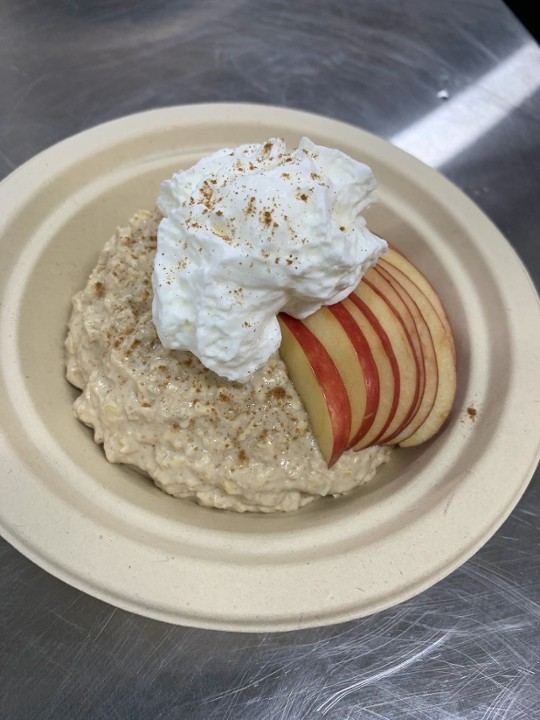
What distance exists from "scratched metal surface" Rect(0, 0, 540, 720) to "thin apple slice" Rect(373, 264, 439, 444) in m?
0.40

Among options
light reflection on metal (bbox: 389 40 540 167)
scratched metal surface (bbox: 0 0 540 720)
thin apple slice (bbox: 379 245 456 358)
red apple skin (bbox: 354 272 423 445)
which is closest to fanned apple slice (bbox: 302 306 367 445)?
red apple skin (bbox: 354 272 423 445)

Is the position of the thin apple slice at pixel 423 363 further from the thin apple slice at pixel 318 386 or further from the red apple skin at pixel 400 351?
the thin apple slice at pixel 318 386

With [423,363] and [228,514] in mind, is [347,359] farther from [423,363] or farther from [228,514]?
[228,514]

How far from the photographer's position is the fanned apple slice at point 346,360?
137 cm

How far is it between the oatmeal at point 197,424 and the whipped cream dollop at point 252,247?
10 centimetres

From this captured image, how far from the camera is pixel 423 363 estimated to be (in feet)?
4.87

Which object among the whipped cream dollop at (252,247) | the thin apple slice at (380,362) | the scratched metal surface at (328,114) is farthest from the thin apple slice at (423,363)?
the scratched metal surface at (328,114)

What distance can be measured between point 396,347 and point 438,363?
18 centimetres

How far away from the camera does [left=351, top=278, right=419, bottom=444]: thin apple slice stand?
1413mm

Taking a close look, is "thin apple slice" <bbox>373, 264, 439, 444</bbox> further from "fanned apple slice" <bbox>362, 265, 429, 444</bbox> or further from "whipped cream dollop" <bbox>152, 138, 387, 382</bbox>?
"whipped cream dollop" <bbox>152, 138, 387, 382</bbox>

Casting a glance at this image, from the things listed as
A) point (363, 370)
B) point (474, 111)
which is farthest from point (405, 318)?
point (474, 111)

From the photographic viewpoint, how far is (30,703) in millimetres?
1261

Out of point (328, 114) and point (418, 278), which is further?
point (328, 114)

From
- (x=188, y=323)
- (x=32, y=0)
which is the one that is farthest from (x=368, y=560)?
(x=32, y=0)
